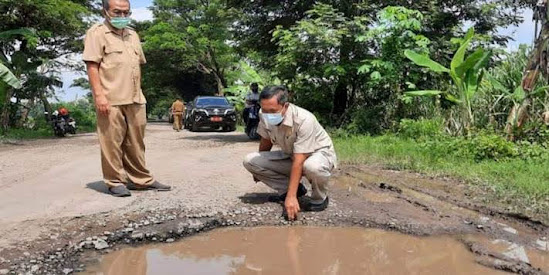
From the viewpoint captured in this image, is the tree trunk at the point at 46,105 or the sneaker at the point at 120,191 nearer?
the sneaker at the point at 120,191

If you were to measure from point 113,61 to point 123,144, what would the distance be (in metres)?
0.82

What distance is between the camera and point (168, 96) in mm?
44625

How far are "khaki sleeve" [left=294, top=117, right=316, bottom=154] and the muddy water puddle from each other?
0.65m

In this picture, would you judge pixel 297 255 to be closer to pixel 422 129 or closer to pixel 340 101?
pixel 422 129

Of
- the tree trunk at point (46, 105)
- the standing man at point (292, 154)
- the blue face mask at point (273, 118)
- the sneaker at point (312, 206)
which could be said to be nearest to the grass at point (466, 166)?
the sneaker at point (312, 206)

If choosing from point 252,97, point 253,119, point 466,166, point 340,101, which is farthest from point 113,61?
point 340,101

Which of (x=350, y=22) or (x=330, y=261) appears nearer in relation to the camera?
(x=330, y=261)

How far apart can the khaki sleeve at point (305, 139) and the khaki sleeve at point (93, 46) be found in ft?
6.54

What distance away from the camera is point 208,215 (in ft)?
13.8

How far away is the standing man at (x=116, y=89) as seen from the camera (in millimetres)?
4621

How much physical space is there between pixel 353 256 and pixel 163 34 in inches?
1083

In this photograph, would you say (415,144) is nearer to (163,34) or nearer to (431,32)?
(431,32)

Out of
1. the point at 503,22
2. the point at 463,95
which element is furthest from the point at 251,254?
the point at 503,22

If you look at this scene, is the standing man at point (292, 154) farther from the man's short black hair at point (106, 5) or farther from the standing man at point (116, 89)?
the man's short black hair at point (106, 5)
